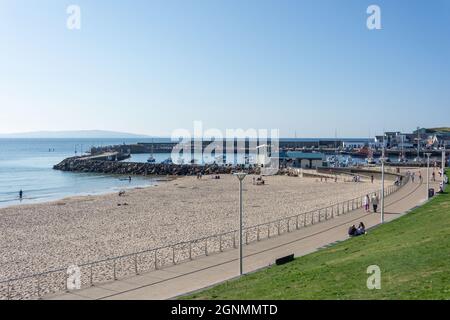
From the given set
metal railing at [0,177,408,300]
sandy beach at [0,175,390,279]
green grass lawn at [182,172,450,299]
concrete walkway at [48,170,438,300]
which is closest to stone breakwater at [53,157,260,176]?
sandy beach at [0,175,390,279]

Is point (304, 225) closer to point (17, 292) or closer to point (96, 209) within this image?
point (17, 292)

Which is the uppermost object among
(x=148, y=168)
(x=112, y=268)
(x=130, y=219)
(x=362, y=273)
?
(x=362, y=273)

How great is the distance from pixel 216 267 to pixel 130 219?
61.5ft

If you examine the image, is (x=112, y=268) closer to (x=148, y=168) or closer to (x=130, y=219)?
(x=130, y=219)

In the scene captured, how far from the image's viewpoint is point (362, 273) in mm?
12875

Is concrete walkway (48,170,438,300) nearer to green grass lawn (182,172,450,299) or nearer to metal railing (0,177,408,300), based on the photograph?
metal railing (0,177,408,300)

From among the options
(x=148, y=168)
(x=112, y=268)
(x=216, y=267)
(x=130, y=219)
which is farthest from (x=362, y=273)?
(x=148, y=168)

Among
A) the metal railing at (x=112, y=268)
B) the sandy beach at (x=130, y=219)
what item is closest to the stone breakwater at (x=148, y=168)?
the sandy beach at (x=130, y=219)

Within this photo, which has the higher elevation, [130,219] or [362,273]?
[362,273]

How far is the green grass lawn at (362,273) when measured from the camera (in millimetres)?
10672
